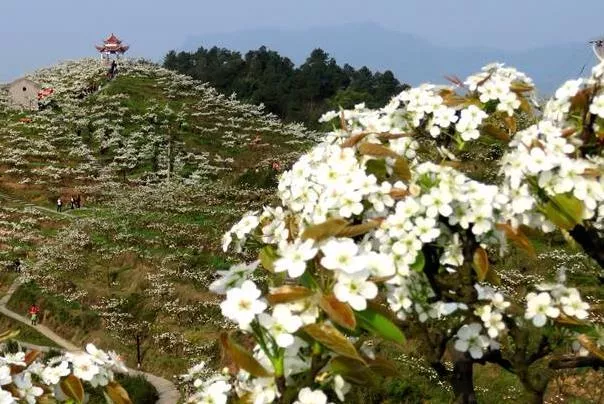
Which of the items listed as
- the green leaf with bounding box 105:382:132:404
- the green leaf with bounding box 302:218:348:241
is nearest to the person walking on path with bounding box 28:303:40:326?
the green leaf with bounding box 105:382:132:404

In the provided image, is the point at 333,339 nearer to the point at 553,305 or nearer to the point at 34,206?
the point at 553,305

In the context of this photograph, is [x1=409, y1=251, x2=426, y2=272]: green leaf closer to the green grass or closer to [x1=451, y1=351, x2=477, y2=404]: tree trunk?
[x1=451, y1=351, x2=477, y2=404]: tree trunk

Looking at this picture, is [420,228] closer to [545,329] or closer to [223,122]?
[545,329]

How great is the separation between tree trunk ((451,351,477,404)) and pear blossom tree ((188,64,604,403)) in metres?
0.01

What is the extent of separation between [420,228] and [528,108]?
57.0 inches

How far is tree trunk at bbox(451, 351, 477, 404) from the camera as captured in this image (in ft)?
12.1

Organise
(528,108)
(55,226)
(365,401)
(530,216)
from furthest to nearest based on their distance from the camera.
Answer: (55,226) < (365,401) < (528,108) < (530,216)

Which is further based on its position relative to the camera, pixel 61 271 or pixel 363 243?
pixel 61 271

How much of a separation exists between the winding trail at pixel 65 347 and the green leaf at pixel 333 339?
13386 millimetres

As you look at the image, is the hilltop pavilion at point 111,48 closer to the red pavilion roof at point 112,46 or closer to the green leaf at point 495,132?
the red pavilion roof at point 112,46

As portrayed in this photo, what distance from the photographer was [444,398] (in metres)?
13.6

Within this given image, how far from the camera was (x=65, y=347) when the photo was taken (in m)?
22.2

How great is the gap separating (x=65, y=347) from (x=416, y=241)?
846 inches

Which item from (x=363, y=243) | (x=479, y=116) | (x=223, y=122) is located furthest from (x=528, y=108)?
(x=223, y=122)
